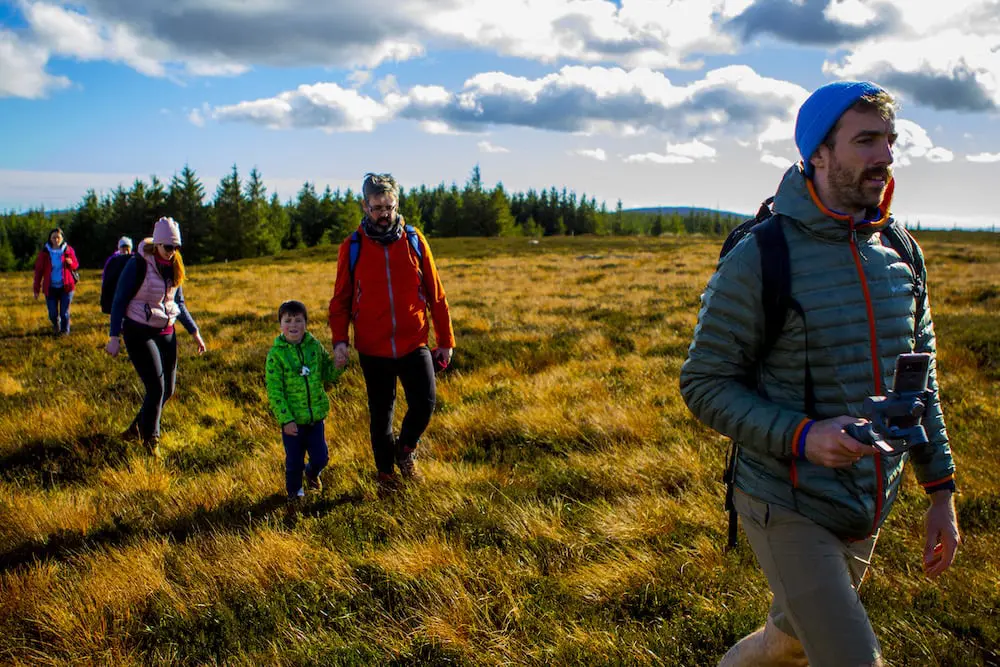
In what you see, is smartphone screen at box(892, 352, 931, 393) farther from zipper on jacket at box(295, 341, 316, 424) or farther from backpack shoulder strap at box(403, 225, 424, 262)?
zipper on jacket at box(295, 341, 316, 424)

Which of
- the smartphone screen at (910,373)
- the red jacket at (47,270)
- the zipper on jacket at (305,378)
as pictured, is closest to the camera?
the smartphone screen at (910,373)

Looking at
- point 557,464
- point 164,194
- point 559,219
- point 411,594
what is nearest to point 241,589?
point 411,594

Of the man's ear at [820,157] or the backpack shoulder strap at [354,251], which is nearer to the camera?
the man's ear at [820,157]

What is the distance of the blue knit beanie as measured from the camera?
6.57 ft

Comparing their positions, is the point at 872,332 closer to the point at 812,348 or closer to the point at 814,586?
the point at 812,348

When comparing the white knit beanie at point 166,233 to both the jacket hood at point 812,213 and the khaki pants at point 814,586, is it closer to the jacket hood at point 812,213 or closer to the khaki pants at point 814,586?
the jacket hood at point 812,213

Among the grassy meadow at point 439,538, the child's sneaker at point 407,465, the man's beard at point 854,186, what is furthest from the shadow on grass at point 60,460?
the man's beard at point 854,186

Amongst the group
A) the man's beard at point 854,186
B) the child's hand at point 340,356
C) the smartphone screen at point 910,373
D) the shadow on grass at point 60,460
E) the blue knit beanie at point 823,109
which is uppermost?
the blue knit beanie at point 823,109

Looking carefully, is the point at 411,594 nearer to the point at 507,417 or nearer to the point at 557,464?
the point at 557,464

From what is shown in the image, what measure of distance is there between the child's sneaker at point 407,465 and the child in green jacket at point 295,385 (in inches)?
28.5

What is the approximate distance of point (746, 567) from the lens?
3654 millimetres

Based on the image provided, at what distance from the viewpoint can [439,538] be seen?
4.16 meters

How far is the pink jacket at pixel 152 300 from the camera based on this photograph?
6.00 metres

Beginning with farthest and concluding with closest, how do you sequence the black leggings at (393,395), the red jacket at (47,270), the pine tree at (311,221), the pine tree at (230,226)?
1. the pine tree at (311,221)
2. the pine tree at (230,226)
3. the red jacket at (47,270)
4. the black leggings at (393,395)
